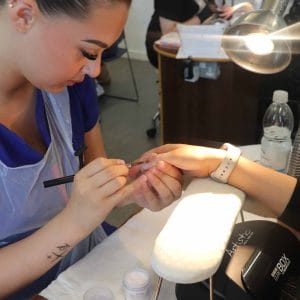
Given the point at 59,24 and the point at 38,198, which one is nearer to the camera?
the point at 59,24

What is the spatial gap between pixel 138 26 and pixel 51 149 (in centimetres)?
338

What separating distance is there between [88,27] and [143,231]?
43 cm

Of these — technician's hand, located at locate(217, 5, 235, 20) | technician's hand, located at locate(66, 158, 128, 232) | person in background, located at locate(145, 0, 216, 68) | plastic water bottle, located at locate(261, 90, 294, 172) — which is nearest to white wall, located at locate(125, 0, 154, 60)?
person in background, located at locate(145, 0, 216, 68)

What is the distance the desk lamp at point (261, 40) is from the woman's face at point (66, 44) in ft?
0.76

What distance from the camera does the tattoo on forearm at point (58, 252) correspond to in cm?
72

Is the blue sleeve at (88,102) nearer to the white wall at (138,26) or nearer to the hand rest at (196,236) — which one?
the hand rest at (196,236)

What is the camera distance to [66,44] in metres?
0.68

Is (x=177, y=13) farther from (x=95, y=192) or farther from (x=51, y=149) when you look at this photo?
(x=95, y=192)

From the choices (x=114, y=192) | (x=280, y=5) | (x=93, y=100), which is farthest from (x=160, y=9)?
(x=114, y=192)

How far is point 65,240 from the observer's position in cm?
72

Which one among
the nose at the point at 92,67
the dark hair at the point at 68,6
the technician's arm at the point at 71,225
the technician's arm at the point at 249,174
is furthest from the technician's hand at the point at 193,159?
the dark hair at the point at 68,6

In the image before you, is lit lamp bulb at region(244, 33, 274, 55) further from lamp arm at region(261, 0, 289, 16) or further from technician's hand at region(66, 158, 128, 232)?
technician's hand at region(66, 158, 128, 232)

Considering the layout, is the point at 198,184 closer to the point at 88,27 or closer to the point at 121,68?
the point at 88,27

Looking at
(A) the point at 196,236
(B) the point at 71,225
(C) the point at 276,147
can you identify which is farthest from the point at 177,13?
(A) the point at 196,236
